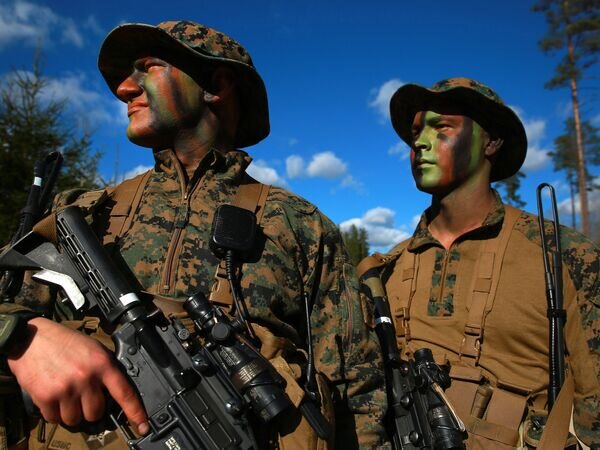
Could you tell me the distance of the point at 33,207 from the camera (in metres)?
2.35

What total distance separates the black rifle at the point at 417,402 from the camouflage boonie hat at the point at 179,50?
1.56 meters

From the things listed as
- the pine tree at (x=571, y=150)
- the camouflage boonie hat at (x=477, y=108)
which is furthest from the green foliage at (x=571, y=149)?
the camouflage boonie hat at (x=477, y=108)

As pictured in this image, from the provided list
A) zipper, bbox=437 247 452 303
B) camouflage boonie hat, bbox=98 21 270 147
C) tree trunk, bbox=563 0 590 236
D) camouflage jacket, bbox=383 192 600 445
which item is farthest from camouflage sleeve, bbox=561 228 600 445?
tree trunk, bbox=563 0 590 236

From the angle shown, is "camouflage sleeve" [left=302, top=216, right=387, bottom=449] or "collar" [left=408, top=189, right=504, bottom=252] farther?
"collar" [left=408, top=189, right=504, bottom=252]

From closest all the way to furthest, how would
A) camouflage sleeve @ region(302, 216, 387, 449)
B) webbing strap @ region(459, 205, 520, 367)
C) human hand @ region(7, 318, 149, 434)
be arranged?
human hand @ region(7, 318, 149, 434)
camouflage sleeve @ region(302, 216, 387, 449)
webbing strap @ region(459, 205, 520, 367)

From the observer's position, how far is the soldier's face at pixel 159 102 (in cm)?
264

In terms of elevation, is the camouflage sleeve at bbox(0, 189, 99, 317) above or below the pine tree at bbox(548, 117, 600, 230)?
below

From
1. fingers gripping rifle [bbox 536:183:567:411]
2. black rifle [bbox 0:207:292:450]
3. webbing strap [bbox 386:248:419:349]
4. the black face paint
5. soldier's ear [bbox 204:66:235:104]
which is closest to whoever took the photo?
black rifle [bbox 0:207:292:450]

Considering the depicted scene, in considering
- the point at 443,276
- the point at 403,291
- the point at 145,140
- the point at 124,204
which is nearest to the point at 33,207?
the point at 124,204

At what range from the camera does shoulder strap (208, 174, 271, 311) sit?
7.44ft

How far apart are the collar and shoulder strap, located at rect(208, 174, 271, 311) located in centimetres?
177

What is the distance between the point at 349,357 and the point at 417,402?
34.2 inches

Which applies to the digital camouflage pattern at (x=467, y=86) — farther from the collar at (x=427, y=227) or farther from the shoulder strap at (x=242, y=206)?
the shoulder strap at (x=242, y=206)

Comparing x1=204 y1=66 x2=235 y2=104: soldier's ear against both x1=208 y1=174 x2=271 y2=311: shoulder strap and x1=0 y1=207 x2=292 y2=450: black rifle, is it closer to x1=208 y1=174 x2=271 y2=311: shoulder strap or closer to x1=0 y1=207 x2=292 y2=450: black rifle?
x1=208 y1=174 x2=271 y2=311: shoulder strap
